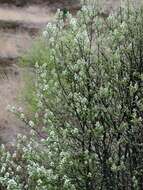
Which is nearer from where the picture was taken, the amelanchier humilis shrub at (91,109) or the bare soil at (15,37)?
the amelanchier humilis shrub at (91,109)

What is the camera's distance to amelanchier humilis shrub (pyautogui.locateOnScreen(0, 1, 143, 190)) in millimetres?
8961

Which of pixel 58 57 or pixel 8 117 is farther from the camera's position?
pixel 8 117

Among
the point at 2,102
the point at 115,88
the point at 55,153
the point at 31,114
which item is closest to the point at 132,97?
the point at 115,88

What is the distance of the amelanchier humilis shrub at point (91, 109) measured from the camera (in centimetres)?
896

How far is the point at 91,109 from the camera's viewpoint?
29.3 feet

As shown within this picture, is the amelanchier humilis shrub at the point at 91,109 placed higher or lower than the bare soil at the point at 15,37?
lower

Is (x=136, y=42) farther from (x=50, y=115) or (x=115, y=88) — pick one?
(x=50, y=115)

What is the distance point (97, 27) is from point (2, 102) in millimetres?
9457

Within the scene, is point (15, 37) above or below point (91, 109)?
above

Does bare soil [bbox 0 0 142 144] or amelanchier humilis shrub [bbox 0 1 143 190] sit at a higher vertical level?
bare soil [bbox 0 0 142 144]

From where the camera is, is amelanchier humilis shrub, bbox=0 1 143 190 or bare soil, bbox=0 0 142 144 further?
bare soil, bbox=0 0 142 144

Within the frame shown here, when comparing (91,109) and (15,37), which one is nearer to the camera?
(91,109)

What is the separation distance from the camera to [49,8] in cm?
2753

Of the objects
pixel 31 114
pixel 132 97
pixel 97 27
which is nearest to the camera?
pixel 132 97
